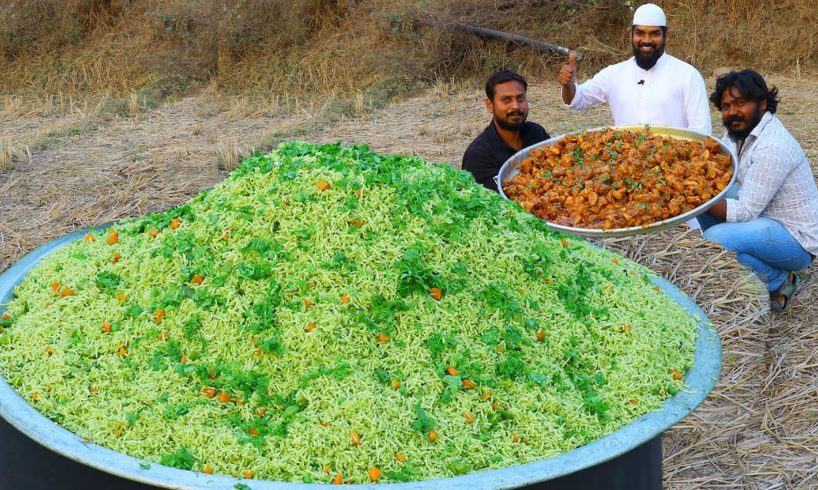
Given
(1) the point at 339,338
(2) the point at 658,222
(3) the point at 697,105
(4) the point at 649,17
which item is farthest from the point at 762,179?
(1) the point at 339,338

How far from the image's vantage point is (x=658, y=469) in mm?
2645

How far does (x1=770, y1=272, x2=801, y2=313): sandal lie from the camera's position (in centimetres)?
536

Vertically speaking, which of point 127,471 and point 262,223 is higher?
point 262,223

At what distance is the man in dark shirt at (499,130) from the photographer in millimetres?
5473

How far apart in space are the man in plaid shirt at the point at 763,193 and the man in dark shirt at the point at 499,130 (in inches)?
45.5

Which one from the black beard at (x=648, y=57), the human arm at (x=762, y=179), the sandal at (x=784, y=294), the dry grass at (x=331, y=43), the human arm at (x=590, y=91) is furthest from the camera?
the dry grass at (x=331, y=43)

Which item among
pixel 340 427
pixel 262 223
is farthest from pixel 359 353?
pixel 262 223

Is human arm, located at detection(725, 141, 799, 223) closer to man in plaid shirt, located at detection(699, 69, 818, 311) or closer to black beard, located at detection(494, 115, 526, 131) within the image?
man in plaid shirt, located at detection(699, 69, 818, 311)

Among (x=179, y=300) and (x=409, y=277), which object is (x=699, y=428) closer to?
(x=409, y=277)

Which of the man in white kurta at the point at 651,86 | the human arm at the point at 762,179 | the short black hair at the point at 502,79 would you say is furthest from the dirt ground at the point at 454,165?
the short black hair at the point at 502,79

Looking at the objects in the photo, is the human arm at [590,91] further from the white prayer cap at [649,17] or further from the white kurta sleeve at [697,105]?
the white kurta sleeve at [697,105]

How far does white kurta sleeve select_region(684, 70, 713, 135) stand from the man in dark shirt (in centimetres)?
120

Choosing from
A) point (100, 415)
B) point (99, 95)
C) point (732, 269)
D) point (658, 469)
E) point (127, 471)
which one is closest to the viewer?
point (127, 471)

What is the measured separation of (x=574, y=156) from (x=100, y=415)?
3226 millimetres
